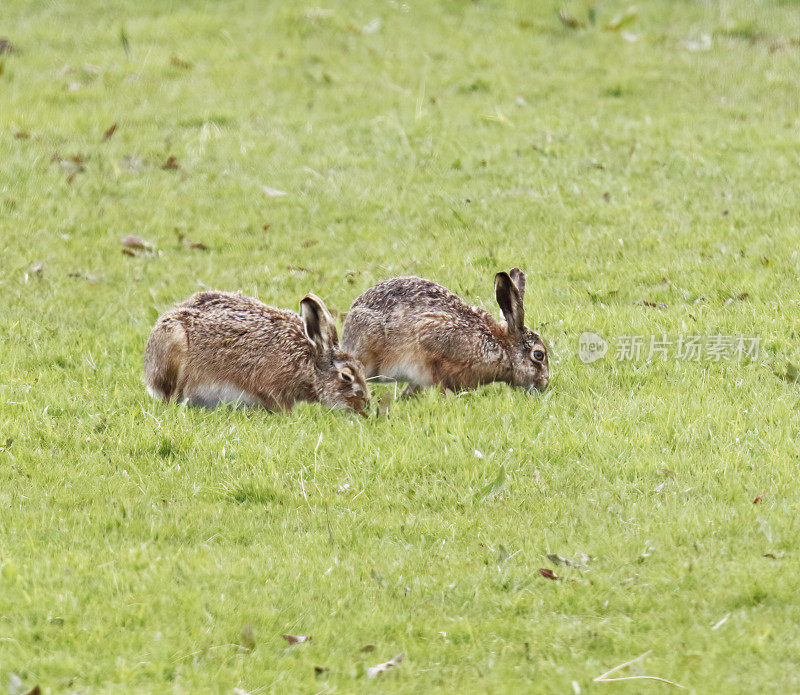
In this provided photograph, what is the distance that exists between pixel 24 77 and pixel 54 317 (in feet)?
32.1

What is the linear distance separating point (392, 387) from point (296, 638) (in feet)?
13.9

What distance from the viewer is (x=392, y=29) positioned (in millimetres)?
22656

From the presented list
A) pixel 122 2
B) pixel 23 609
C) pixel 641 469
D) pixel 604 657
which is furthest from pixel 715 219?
pixel 122 2

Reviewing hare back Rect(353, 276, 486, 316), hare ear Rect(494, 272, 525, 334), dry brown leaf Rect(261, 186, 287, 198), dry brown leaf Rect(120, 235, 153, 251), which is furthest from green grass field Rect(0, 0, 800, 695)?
hare back Rect(353, 276, 486, 316)

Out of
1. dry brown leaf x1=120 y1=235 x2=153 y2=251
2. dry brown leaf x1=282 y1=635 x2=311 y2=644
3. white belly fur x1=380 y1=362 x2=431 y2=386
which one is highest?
dry brown leaf x1=282 y1=635 x2=311 y2=644

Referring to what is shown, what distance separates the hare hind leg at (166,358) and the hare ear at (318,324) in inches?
41.6

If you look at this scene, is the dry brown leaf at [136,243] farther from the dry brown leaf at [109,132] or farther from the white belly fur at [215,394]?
the white belly fur at [215,394]

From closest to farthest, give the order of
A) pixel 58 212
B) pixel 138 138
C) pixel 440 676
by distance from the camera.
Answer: pixel 440 676, pixel 58 212, pixel 138 138

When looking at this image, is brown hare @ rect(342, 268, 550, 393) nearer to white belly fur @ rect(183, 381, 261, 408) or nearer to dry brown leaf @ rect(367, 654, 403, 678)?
white belly fur @ rect(183, 381, 261, 408)

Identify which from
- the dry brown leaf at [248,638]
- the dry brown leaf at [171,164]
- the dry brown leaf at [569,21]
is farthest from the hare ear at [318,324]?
the dry brown leaf at [569,21]

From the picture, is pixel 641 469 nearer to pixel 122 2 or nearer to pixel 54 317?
pixel 54 317

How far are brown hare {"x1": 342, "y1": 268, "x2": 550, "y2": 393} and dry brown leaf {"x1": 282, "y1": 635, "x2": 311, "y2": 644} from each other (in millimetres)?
4106

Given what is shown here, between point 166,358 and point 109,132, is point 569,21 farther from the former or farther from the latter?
point 166,358

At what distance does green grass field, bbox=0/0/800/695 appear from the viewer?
6285 millimetres
